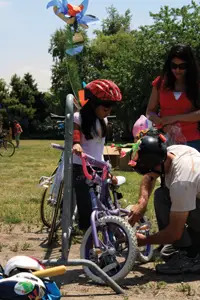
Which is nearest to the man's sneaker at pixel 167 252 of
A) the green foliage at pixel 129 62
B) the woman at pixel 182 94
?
the woman at pixel 182 94

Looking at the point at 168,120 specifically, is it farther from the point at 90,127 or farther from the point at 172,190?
the point at 172,190

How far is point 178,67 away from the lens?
4.46 meters

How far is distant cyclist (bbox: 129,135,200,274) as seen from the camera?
3.74 m

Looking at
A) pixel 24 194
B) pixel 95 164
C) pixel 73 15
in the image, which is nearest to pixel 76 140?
pixel 95 164

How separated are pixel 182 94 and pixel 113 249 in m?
1.54

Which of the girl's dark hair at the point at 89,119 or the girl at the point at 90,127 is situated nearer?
the girl at the point at 90,127

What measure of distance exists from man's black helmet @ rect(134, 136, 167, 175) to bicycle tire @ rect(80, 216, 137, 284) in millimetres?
446

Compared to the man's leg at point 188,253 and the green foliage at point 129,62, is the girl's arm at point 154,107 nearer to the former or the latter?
the man's leg at point 188,253

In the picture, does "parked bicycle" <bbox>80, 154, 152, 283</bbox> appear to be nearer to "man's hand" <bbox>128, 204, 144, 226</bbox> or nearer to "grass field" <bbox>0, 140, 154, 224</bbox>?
"man's hand" <bbox>128, 204, 144, 226</bbox>

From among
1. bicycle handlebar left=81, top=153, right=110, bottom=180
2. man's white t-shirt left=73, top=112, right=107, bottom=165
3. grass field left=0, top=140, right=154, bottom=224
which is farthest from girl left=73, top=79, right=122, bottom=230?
grass field left=0, top=140, right=154, bottom=224

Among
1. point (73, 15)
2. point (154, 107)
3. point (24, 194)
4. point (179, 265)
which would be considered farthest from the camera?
point (24, 194)

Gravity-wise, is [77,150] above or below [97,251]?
above

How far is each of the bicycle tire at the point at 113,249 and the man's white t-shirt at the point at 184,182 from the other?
1.31 feet

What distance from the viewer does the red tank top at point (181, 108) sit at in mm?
4500
